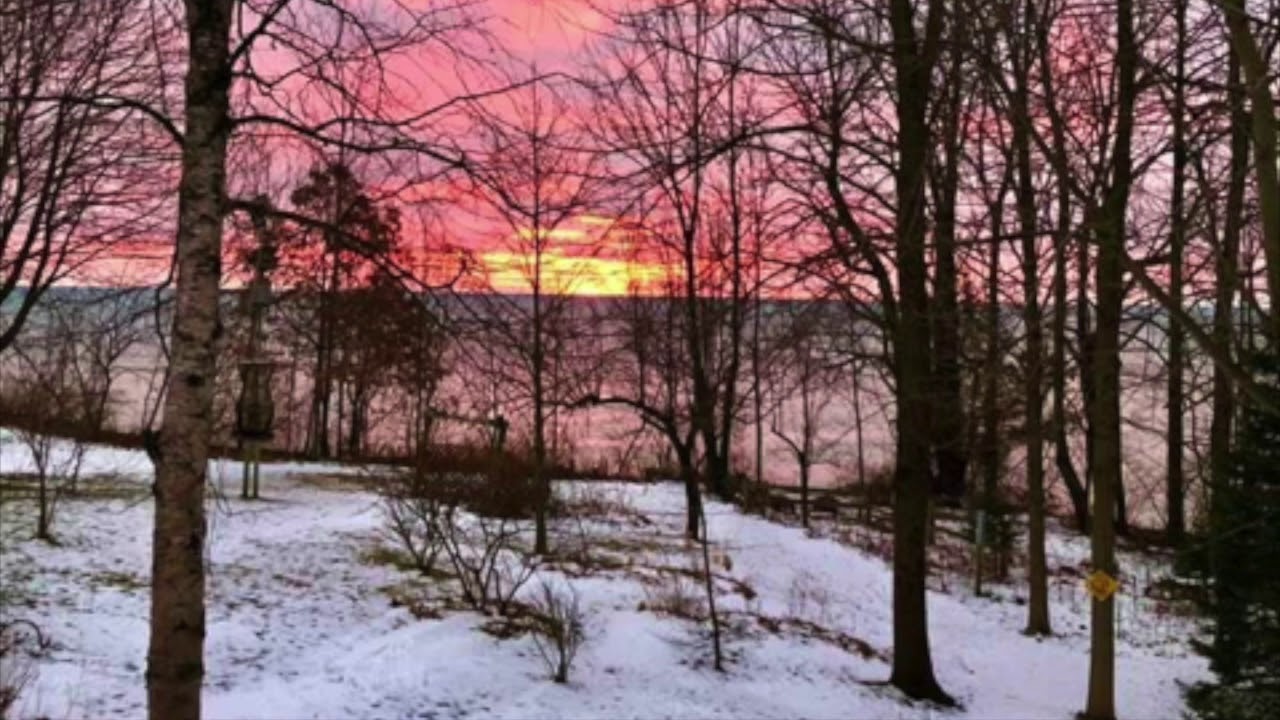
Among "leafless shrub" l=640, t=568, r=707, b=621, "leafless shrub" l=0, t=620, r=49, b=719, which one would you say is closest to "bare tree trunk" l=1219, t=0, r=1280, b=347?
"leafless shrub" l=0, t=620, r=49, b=719

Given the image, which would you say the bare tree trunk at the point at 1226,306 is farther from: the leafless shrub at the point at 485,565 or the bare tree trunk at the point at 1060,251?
the leafless shrub at the point at 485,565

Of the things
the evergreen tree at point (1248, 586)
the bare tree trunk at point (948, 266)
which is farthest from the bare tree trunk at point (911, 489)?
the evergreen tree at point (1248, 586)

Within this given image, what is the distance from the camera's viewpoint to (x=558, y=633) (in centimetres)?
884

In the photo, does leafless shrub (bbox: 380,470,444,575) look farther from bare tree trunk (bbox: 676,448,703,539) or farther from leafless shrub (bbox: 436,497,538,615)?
bare tree trunk (bbox: 676,448,703,539)

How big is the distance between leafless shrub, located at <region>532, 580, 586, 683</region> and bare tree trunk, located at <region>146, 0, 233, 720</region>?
4.54 meters

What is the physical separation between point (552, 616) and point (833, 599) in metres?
5.65

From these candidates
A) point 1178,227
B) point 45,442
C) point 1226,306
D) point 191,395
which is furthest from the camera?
point 45,442

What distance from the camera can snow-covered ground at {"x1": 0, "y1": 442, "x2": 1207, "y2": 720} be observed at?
8031mm

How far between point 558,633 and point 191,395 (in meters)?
4.94

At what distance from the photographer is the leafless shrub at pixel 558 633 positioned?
8.84 meters

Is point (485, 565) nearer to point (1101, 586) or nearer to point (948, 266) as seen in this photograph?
point (948, 266)

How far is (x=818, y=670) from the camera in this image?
9992mm

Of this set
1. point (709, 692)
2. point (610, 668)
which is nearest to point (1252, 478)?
point (709, 692)

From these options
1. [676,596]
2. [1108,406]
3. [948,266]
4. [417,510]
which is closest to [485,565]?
[417,510]
